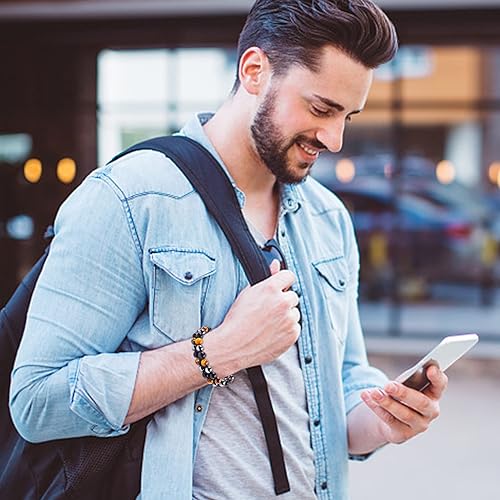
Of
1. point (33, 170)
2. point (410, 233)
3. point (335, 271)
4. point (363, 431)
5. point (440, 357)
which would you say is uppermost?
point (335, 271)

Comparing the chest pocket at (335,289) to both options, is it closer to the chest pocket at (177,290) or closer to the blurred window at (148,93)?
the chest pocket at (177,290)

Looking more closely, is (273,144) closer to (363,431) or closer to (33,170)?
(363,431)

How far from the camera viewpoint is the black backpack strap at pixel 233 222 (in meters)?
1.51

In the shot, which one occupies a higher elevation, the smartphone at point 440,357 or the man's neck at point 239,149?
the man's neck at point 239,149

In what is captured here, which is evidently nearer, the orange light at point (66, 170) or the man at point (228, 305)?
the man at point (228, 305)

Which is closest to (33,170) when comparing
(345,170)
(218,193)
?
(345,170)

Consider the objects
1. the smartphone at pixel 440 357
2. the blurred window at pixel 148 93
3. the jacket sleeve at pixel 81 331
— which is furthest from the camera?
the blurred window at pixel 148 93

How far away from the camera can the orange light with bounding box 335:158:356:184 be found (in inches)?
435

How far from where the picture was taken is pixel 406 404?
5.23 ft

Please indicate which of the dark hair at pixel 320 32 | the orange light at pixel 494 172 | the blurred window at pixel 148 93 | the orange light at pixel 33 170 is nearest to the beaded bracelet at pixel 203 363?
the dark hair at pixel 320 32

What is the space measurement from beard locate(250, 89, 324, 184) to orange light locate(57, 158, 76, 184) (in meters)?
9.36

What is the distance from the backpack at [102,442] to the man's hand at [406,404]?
23cm

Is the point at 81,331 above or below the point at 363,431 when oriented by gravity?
above

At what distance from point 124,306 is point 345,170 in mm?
9861
